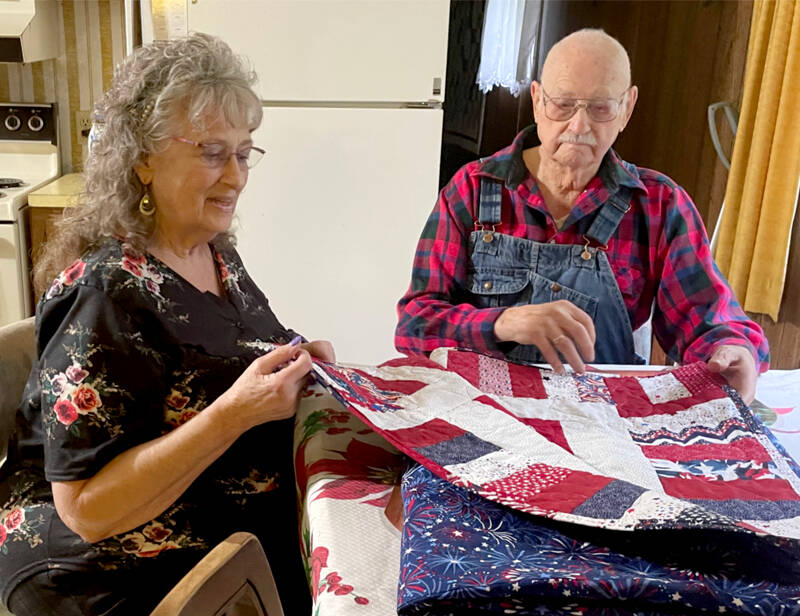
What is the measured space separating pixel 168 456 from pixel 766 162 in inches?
74.2

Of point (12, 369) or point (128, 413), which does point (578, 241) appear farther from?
point (12, 369)

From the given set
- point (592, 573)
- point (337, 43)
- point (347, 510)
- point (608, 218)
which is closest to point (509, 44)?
point (337, 43)

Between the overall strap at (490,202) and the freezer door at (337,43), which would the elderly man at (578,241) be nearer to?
the overall strap at (490,202)

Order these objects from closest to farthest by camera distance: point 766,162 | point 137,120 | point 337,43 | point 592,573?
point 592,573 < point 137,120 < point 766,162 < point 337,43

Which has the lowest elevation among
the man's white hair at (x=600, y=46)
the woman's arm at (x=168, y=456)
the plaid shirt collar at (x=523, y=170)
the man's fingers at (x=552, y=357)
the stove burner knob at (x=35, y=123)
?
the woman's arm at (x=168, y=456)

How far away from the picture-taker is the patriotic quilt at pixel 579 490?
650 millimetres

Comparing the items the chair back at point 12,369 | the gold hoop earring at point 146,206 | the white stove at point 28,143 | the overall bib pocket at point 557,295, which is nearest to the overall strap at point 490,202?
the overall bib pocket at point 557,295

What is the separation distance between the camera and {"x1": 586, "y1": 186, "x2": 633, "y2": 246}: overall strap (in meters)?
1.46

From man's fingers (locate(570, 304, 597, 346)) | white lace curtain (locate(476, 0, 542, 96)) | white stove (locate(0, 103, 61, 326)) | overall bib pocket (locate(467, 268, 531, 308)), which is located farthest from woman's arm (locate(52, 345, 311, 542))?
white stove (locate(0, 103, 61, 326))

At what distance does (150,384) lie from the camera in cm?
106

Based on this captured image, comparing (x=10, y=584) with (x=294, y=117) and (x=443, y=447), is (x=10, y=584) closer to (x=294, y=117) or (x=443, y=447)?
(x=443, y=447)

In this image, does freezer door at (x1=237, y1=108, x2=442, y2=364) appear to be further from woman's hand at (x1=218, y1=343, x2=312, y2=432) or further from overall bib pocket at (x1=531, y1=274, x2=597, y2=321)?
woman's hand at (x1=218, y1=343, x2=312, y2=432)

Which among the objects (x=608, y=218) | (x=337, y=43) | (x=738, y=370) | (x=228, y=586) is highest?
(x=337, y=43)

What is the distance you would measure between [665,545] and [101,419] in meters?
0.66
